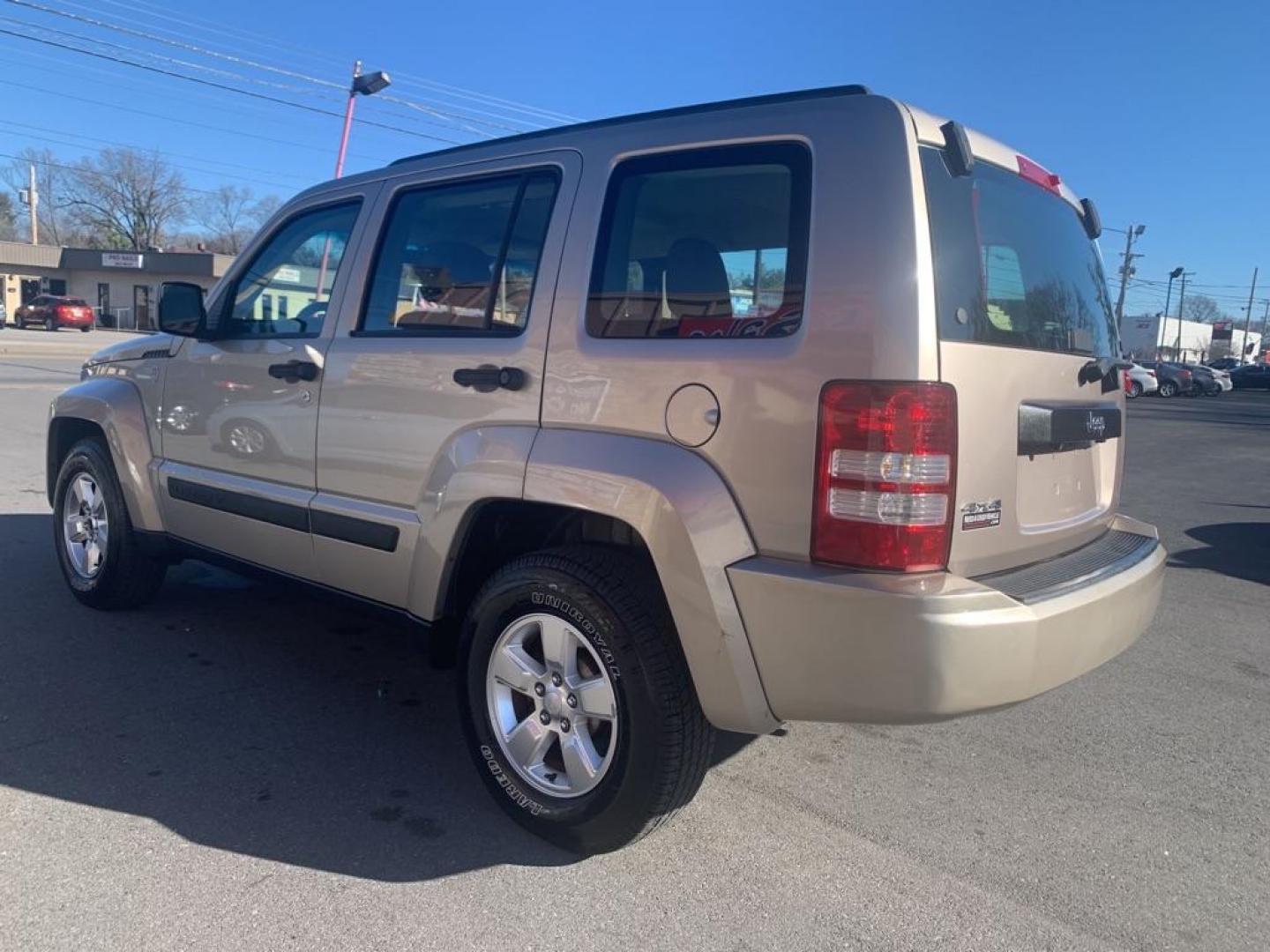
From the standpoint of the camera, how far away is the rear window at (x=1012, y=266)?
246cm

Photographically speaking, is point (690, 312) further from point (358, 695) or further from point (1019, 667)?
point (358, 695)

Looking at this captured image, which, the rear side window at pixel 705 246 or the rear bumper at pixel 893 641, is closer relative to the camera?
the rear bumper at pixel 893 641

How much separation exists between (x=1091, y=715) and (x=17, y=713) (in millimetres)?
4343

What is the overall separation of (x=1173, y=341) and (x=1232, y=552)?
93882 mm

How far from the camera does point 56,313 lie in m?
46.4

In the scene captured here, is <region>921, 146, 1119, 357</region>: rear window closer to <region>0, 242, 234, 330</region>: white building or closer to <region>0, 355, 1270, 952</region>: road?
<region>0, 355, 1270, 952</region>: road

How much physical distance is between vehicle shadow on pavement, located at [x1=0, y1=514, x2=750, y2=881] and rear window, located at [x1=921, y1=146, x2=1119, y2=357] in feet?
6.15

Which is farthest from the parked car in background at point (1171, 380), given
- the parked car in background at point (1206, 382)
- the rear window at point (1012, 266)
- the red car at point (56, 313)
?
the red car at point (56, 313)

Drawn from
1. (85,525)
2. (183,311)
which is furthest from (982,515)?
(85,525)

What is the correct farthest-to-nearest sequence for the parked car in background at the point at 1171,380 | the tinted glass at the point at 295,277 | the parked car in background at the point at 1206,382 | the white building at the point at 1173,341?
the white building at the point at 1173,341 → the parked car in background at the point at 1206,382 → the parked car in background at the point at 1171,380 → the tinted glass at the point at 295,277

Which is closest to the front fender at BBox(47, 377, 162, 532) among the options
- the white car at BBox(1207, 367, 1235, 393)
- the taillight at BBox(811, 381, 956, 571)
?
the taillight at BBox(811, 381, 956, 571)

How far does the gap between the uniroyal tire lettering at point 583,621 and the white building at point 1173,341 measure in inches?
3104

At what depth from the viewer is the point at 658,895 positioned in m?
2.65

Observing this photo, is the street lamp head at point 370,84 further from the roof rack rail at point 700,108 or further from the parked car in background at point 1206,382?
the parked car in background at point 1206,382
